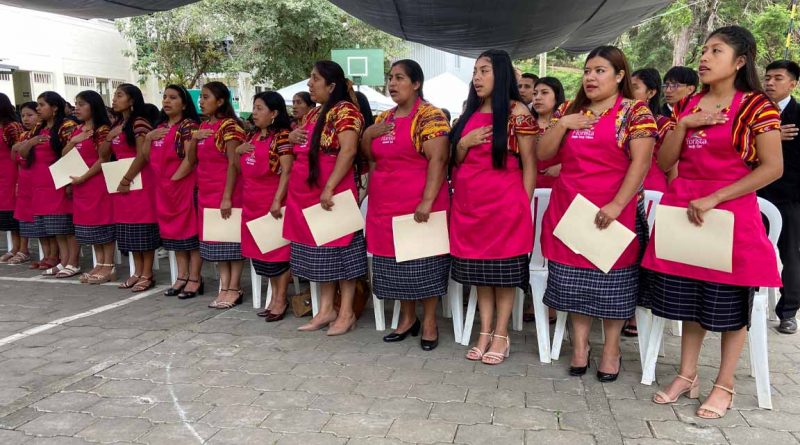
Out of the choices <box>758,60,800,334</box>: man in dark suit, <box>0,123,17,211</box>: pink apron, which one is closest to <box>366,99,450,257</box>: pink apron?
<box>758,60,800,334</box>: man in dark suit

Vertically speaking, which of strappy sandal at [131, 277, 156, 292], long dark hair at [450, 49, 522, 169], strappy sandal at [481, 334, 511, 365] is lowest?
strappy sandal at [481, 334, 511, 365]

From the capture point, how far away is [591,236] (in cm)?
321

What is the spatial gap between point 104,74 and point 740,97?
1966 centimetres

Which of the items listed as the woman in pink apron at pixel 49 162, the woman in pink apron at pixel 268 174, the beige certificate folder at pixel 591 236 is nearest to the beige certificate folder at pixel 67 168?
the woman in pink apron at pixel 49 162

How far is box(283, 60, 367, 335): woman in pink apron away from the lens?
4.00m

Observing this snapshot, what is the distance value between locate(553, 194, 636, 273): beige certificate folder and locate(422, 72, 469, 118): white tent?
10.1 m

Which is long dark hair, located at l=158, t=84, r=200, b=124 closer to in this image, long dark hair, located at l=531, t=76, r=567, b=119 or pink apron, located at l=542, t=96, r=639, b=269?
long dark hair, located at l=531, t=76, r=567, b=119

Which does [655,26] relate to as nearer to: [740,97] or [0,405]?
[740,97]

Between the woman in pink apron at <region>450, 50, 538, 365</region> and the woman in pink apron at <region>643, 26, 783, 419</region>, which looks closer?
the woman in pink apron at <region>643, 26, 783, 419</region>

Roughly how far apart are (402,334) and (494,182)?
4.15 ft

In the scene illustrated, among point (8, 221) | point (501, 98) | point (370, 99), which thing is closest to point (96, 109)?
point (8, 221)

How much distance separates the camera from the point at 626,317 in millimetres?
3250

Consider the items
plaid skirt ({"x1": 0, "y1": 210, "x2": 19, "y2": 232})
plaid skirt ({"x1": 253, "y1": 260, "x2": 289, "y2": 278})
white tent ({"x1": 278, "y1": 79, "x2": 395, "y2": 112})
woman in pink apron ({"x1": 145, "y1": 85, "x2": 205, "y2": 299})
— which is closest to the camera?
plaid skirt ({"x1": 253, "y1": 260, "x2": 289, "y2": 278})

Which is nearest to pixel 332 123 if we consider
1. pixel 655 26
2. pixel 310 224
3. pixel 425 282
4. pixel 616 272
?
pixel 310 224
